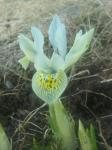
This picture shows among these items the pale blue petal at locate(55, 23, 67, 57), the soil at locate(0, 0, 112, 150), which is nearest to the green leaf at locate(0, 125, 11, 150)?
the soil at locate(0, 0, 112, 150)

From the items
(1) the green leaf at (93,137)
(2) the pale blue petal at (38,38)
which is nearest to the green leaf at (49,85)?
(2) the pale blue petal at (38,38)

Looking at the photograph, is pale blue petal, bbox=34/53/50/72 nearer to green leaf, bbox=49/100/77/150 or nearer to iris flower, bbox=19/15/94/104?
iris flower, bbox=19/15/94/104

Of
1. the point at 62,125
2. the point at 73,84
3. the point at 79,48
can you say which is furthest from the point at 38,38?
the point at 73,84

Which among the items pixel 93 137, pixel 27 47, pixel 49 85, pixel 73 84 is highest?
pixel 27 47

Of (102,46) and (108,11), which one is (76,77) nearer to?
(102,46)

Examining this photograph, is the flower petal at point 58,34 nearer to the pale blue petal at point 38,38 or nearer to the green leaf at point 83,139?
the pale blue petal at point 38,38

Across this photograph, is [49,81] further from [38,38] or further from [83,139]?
[83,139]
